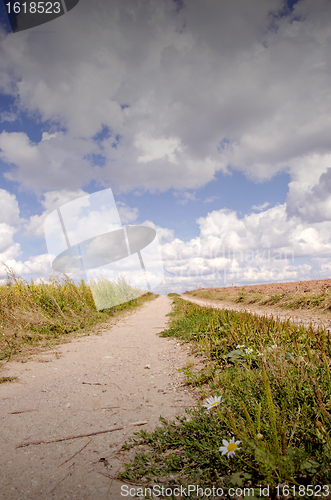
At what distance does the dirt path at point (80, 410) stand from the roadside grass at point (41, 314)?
126 centimetres

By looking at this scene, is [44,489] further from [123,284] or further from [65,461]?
[123,284]

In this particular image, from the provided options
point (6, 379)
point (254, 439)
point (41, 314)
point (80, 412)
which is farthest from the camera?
point (41, 314)

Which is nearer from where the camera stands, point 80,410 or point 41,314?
point 80,410

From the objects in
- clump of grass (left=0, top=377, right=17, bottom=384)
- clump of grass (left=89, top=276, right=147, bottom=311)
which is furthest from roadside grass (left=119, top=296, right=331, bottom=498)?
clump of grass (left=89, top=276, right=147, bottom=311)

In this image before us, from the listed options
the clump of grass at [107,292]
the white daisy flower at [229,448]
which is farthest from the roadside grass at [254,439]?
the clump of grass at [107,292]

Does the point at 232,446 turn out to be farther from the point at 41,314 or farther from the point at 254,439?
the point at 41,314

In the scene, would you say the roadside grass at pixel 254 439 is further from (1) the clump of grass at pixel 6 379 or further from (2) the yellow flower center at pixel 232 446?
(1) the clump of grass at pixel 6 379

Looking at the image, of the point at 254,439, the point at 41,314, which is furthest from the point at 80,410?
the point at 41,314

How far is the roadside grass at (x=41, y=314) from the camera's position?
6094 mm

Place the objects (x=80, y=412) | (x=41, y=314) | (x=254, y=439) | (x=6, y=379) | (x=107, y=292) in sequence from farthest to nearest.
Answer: (x=107, y=292)
(x=41, y=314)
(x=6, y=379)
(x=80, y=412)
(x=254, y=439)

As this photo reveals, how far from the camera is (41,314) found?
759cm

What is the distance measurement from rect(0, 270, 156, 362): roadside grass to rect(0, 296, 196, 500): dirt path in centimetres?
126

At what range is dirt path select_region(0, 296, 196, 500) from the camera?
168 cm

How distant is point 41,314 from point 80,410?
18.4ft
